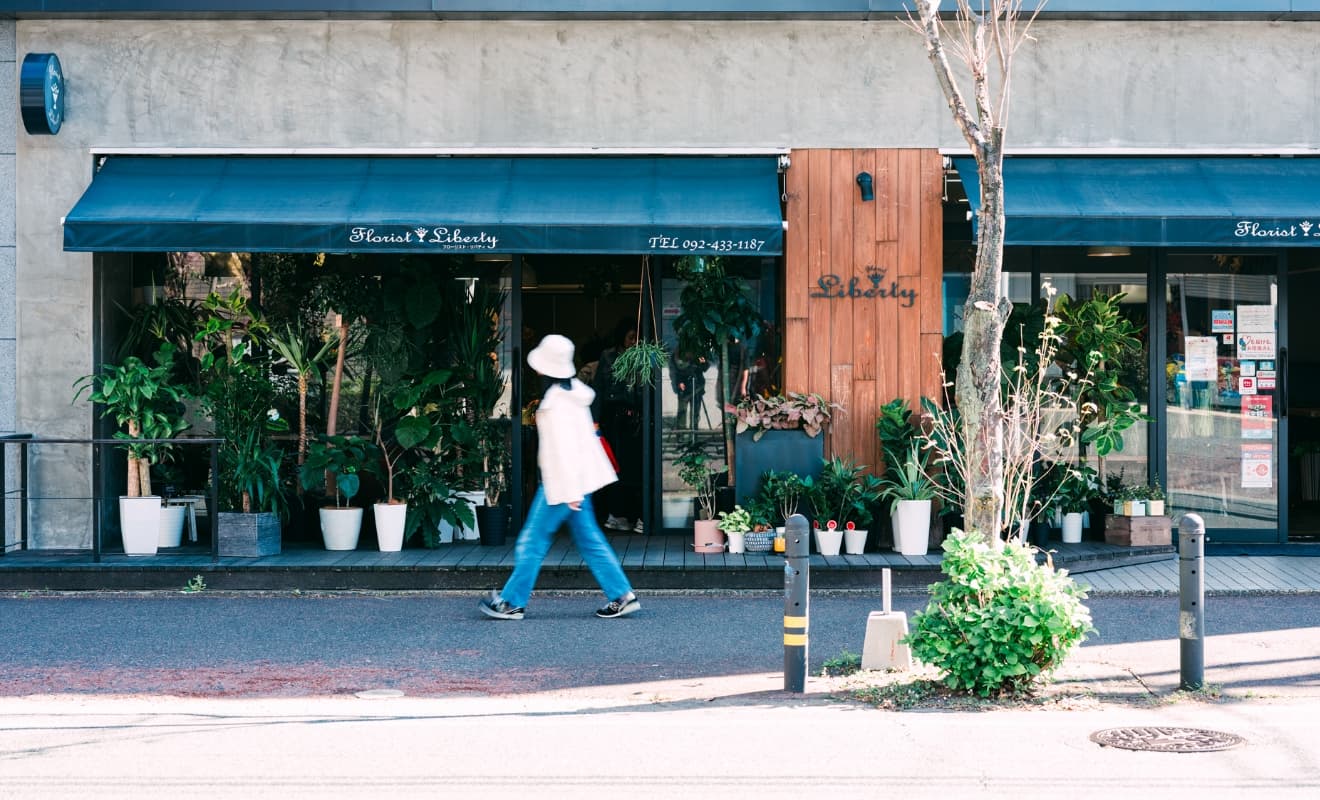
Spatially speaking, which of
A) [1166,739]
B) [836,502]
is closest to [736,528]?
[836,502]

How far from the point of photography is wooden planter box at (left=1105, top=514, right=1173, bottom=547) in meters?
12.2

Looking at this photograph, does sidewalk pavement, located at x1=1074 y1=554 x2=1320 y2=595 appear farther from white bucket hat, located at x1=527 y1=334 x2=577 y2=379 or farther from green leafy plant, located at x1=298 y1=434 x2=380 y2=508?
green leafy plant, located at x1=298 y1=434 x2=380 y2=508

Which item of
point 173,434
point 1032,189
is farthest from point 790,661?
point 173,434

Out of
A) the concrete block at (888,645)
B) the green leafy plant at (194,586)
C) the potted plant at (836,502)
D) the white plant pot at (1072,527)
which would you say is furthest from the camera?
the white plant pot at (1072,527)

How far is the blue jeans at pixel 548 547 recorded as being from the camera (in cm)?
960

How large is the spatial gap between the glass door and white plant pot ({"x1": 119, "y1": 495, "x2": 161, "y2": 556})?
29.9 ft

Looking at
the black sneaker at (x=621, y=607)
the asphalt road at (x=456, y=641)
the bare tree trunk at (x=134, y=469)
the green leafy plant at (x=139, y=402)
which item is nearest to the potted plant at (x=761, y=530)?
the asphalt road at (x=456, y=641)

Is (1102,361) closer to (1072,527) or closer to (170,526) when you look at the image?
(1072,527)

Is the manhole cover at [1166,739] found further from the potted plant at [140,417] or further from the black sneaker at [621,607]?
the potted plant at [140,417]

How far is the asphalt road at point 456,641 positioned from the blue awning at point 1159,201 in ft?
9.98

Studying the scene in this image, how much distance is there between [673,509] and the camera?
13062 millimetres

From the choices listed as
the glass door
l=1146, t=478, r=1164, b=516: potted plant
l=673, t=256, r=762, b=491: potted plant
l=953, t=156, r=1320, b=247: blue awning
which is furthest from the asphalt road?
l=953, t=156, r=1320, b=247: blue awning

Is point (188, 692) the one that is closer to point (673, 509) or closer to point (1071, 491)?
point (673, 509)

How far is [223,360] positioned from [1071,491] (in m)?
7.64
